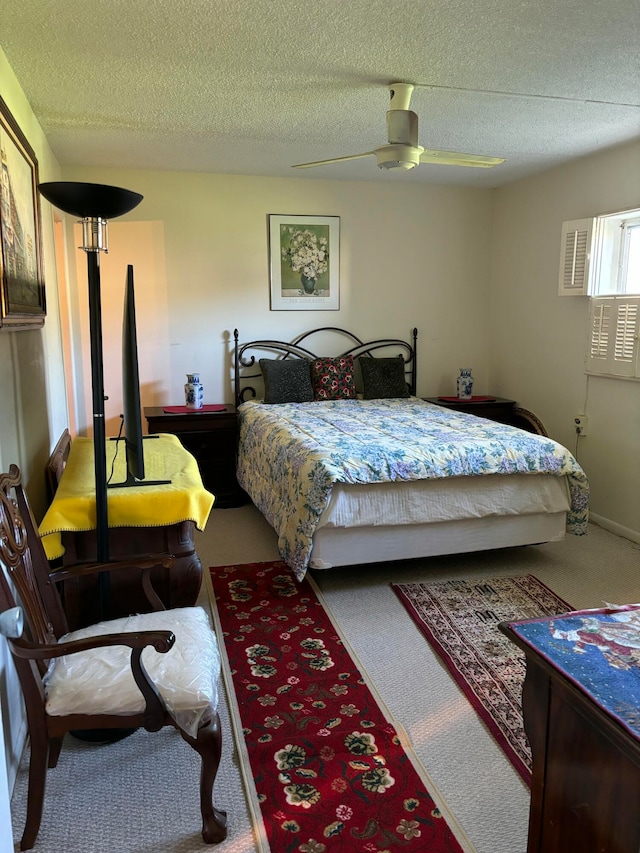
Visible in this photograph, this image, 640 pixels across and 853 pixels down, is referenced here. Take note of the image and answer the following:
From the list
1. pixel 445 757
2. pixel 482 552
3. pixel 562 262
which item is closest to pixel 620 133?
pixel 562 262

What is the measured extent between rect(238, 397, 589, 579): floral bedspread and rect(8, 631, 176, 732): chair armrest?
141 centimetres

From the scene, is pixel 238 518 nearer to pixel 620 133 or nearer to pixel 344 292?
pixel 344 292

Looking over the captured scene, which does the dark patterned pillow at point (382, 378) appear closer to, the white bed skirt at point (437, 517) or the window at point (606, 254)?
the window at point (606, 254)

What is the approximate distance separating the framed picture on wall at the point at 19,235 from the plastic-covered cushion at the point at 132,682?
3.65 feet

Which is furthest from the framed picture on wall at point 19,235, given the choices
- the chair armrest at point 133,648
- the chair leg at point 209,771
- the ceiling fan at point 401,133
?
the ceiling fan at point 401,133

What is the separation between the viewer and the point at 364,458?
120 inches

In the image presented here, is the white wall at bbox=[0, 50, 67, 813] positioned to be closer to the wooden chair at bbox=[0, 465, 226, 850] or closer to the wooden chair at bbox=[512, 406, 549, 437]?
the wooden chair at bbox=[0, 465, 226, 850]

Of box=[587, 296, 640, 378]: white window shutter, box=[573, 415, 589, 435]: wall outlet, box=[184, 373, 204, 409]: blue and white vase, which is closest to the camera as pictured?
box=[587, 296, 640, 378]: white window shutter

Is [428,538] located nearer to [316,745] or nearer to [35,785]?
[316,745]

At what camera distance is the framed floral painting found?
4.91 metres

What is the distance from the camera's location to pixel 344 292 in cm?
512

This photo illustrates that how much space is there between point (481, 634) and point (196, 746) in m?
1.50

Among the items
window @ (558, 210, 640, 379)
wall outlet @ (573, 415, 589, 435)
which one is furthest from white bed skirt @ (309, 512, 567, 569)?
window @ (558, 210, 640, 379)

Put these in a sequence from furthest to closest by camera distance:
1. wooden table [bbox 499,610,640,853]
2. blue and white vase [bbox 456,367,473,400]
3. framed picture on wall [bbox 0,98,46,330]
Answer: blue and white vase [bbox 456,367,473,400], framed picture on wall [bbox 0,98,46,330], wooden table [bbox 499,610,640,853]
